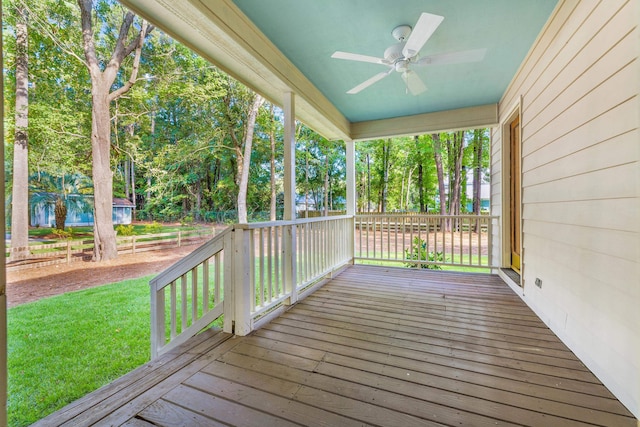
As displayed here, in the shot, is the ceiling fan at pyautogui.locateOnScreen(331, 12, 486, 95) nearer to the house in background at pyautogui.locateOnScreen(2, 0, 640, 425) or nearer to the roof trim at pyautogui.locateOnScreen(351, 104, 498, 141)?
the house in background at pyautogui.locateOnScreen(2, 0, 640, 425)

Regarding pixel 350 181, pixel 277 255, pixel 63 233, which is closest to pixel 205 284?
pixel 277 255

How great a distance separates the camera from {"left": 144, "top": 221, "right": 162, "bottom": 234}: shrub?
7.54 m

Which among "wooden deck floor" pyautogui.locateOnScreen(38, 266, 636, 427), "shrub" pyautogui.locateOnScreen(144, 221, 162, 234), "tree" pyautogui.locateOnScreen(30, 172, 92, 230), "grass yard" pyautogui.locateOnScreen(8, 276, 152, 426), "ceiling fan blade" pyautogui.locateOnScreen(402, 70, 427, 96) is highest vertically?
"ceiling fan blade" pyautogui.locateOnScreen(402, 70, 427, 96)

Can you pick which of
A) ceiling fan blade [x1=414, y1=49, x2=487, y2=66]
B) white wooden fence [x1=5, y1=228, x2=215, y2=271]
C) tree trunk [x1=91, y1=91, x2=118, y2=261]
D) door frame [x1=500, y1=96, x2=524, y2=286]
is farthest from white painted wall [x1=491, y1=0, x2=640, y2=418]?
Result: tree trunk [x1=91, y1=91, x2=118, y2=261]

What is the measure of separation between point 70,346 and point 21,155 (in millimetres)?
3407

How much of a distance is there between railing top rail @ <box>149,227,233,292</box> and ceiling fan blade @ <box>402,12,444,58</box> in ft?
6.69

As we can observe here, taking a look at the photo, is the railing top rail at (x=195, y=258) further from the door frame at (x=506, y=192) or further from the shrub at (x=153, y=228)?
the shrub at (x=153, y=228)

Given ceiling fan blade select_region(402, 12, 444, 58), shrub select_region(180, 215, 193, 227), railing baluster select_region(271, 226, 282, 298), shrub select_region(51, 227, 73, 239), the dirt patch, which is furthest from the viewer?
shrub select_region(180, 215, 193, 227)

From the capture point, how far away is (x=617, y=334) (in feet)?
4.58

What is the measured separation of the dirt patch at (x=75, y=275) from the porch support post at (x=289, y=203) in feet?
14.7

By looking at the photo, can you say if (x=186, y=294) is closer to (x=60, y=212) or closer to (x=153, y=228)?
(x=60, y=212)

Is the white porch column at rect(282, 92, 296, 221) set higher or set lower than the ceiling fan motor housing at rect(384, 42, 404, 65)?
lower

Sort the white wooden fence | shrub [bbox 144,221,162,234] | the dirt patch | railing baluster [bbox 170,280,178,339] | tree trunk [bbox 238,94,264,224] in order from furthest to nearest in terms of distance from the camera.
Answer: tree trunk [bbox 238,94,264,224], shrub [bbox 144,221,162,234], the white wooden fence, the dirt patch, railing baluster [bbox 170,280,178,339]

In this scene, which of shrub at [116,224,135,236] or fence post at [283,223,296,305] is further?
shrub at [116,224,135,236]
